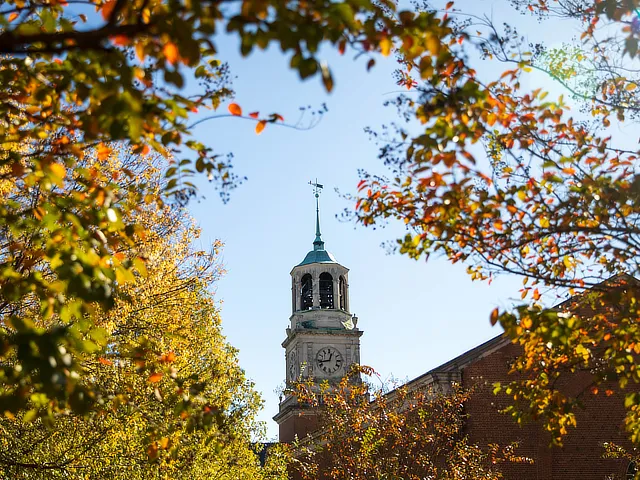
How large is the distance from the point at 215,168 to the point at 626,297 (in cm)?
429

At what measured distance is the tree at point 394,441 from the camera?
76.7 ft

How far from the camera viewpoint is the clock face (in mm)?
61219

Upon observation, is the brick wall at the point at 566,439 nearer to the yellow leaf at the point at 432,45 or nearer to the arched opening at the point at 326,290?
the yellow leaf at the point at 432,45

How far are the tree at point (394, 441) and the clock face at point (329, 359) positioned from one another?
33958 mm

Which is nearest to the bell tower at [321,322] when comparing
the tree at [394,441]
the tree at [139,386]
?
the tree at [394,441]

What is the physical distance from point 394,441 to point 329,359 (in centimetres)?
3672

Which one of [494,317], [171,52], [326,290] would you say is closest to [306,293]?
[326,290]

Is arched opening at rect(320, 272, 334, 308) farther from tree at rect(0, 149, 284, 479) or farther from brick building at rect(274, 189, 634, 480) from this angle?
tree at rect(0, 149, 284, 479)

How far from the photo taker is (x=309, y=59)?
16.9 feet

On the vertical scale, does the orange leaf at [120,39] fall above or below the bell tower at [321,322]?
below

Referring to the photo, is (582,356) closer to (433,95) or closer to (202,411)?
(433,95)

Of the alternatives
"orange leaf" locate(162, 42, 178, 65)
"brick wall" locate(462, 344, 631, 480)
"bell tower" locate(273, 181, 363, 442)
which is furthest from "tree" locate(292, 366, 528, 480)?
"bell tower" locate(273, 181, 363, 442)

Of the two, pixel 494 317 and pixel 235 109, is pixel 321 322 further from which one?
pixel 235 109

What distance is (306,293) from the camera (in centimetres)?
6288
